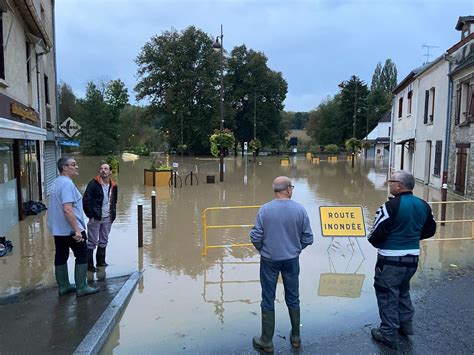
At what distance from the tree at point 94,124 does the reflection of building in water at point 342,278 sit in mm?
45434

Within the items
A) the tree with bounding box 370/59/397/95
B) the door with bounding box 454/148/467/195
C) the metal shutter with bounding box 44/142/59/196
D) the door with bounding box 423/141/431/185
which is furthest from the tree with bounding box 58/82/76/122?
the tree with bounding box 370/59/397/95

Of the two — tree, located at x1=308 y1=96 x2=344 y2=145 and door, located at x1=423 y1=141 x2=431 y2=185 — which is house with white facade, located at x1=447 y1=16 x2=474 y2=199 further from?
tree, located at x1=308 y1=96 x2=344 y2=145

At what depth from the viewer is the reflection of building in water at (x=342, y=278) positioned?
222 inches

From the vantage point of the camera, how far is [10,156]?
32.4 feet

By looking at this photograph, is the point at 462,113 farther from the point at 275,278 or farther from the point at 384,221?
the point at 275,278

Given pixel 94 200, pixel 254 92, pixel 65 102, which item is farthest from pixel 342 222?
pixel 65 102

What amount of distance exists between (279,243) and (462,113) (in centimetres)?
1563

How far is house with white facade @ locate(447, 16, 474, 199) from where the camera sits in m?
15.1

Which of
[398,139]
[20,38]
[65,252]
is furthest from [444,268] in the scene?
[398,139]

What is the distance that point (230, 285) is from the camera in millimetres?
5934

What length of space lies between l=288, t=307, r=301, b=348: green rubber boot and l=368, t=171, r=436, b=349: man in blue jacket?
0.84 m

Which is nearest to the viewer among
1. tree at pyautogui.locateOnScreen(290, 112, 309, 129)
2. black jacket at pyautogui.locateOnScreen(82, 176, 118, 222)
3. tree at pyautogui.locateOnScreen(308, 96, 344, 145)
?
black jacket at pyautogui.locateOnScreen(82, 176, 118, 222)

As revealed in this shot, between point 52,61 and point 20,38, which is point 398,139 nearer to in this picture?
point 52,61

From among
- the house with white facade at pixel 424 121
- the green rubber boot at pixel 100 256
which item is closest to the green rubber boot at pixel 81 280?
the green rubber boot at pixel 100 256
